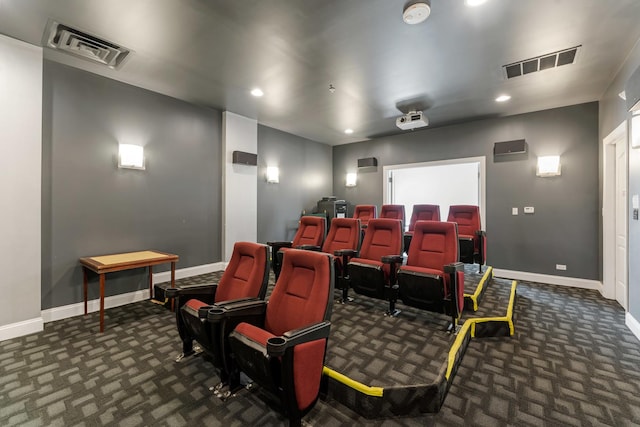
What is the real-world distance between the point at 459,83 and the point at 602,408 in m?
3.57

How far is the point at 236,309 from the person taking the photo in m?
1.88

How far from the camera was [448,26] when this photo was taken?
2496mm

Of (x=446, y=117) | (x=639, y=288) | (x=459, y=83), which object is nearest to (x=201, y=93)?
(x=459, y=83)

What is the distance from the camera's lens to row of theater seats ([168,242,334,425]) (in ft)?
4.94

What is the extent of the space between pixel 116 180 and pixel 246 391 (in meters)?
3.23

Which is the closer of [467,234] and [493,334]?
[493,334]

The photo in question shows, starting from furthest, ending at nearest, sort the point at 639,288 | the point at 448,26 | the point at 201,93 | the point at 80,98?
the point at 201,93
the point at 80,98
the point at 639,288
the point at 448,26

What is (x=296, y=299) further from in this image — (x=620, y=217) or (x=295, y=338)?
(x=620, y=217)

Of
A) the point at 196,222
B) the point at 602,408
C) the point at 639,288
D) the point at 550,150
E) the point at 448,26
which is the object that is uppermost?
the point at 448,26

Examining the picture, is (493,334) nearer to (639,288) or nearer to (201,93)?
(639,288)

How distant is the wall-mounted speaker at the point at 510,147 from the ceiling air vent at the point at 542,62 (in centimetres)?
177

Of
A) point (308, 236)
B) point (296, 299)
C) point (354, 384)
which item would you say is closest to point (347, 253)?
point (308, 236)

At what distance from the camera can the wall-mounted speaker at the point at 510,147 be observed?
4.77m

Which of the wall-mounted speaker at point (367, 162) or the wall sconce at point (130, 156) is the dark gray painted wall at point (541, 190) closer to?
the wall-mounted speaker at point (367, 162)
